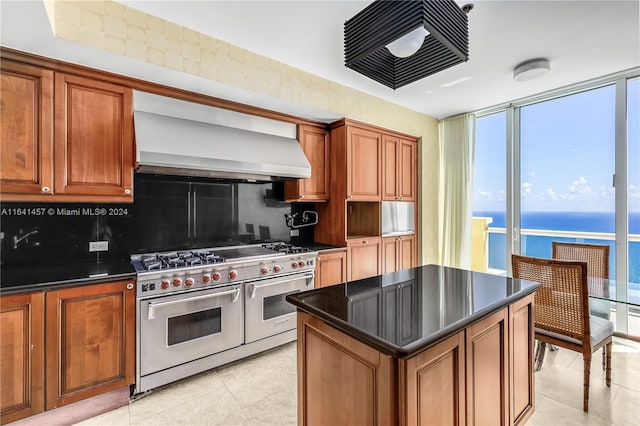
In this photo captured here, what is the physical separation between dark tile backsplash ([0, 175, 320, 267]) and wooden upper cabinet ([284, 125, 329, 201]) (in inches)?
12.2

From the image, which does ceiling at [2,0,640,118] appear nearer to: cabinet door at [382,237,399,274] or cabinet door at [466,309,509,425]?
cabinet door at [382,237,399,274]

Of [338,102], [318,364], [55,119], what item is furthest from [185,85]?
[318,364]

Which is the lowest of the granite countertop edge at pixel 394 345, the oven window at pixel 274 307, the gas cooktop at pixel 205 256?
the oven window at pixel 274 307

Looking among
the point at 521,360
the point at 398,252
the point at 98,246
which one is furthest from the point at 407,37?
the point at 398,252

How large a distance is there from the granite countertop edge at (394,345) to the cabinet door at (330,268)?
1.76 metres

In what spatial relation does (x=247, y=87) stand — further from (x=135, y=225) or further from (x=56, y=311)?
(x=56, y=311)

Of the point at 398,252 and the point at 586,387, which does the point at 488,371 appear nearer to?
the point at 586,387

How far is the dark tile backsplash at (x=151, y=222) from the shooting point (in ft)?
7.09

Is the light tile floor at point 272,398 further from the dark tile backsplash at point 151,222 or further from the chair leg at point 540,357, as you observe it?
the dark tile backsplash at point 151,222

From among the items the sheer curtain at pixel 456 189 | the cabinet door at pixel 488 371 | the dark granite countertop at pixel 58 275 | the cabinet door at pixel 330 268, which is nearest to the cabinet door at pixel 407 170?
the sheer curtain at pixel 456 189

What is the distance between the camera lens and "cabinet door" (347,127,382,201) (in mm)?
3402

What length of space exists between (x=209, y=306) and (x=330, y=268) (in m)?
1.34

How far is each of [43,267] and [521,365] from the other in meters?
3.25

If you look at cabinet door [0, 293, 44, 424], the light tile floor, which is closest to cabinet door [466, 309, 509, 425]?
the light tile floor
